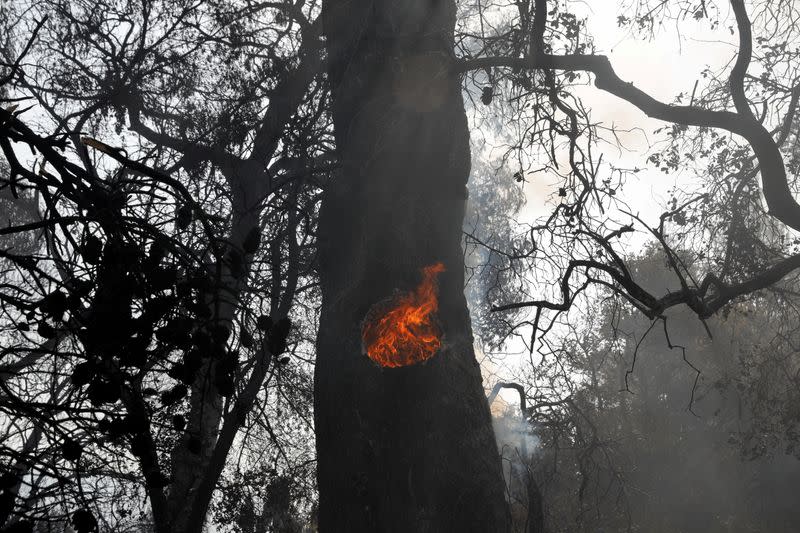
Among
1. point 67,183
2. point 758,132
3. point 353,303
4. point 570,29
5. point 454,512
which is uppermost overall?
point 570,29

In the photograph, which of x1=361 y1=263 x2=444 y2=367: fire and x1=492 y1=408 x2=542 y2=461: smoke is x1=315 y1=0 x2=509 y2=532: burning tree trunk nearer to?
x1=361 y1=263 x2=444 y2=367: fire

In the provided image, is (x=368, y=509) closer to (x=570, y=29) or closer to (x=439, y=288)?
(x=439, y=288)

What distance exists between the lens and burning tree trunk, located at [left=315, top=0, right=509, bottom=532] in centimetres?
472

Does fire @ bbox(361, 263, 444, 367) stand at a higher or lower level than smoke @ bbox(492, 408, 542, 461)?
lower

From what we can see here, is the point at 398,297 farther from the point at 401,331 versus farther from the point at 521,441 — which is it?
the point at 521,441

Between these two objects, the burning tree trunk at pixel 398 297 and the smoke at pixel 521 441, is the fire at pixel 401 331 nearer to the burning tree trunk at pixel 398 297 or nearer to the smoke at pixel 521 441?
the burning tree trunk at pixel 398 297

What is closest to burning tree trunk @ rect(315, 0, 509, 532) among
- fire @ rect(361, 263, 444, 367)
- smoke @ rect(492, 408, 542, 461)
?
fire @ rect(361, 263, 444, 367)

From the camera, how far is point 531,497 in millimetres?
7598

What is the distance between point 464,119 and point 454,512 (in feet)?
11.6

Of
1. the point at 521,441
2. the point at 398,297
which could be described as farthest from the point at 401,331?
the point at 521,441

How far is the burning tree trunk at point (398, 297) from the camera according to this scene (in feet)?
15.5

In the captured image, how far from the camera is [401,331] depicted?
5125 millimetres

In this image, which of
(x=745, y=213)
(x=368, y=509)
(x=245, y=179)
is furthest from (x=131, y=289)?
(x=745, y=213)

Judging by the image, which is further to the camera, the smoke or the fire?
the smoke
